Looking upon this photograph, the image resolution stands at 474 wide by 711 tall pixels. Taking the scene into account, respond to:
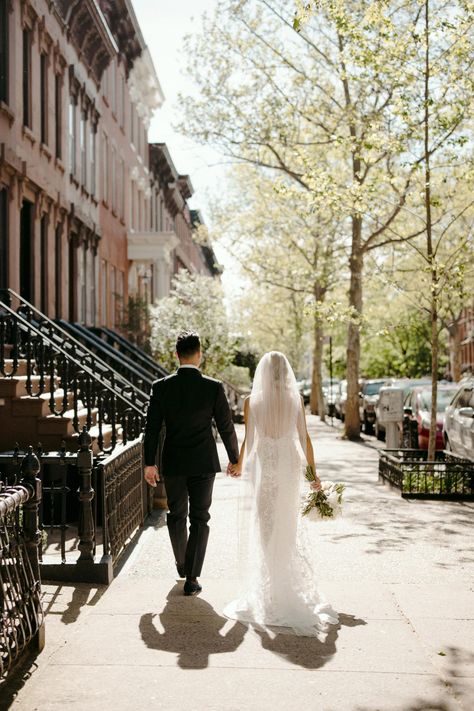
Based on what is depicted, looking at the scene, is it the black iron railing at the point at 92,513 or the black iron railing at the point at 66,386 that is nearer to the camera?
the black iron railing at the point at 92,513

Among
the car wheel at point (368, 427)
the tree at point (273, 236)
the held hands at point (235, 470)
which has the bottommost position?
the car wheel at point (368, 427)

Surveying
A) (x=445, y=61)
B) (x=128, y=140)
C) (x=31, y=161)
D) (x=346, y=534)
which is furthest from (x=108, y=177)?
(x=346, y=534)

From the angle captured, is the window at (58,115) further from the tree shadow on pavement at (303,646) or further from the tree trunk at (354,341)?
the tree shadow on pavement at (303,646)

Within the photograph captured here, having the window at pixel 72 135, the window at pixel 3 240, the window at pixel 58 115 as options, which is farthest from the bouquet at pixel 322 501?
the window at pixel 72 135

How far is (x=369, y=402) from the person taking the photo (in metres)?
29.7

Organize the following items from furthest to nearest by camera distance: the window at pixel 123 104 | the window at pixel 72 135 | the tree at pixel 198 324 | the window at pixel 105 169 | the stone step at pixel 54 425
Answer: the window at pixel 123 104 < the tree at pixel 198 324 < the window at pixel 105 169 < the window at pixel 72 135 < the stone step at pixel 54 425

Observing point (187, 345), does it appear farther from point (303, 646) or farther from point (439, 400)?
point (439, 400)

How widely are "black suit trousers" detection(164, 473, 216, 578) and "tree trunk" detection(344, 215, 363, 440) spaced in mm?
17845

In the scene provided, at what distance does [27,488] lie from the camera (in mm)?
5680

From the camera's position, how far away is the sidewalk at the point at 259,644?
16.3 feet

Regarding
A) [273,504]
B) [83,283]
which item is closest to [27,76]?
[83,283]

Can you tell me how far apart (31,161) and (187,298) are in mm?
14233

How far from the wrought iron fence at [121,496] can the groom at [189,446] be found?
600 mm

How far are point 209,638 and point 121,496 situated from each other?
281cm
